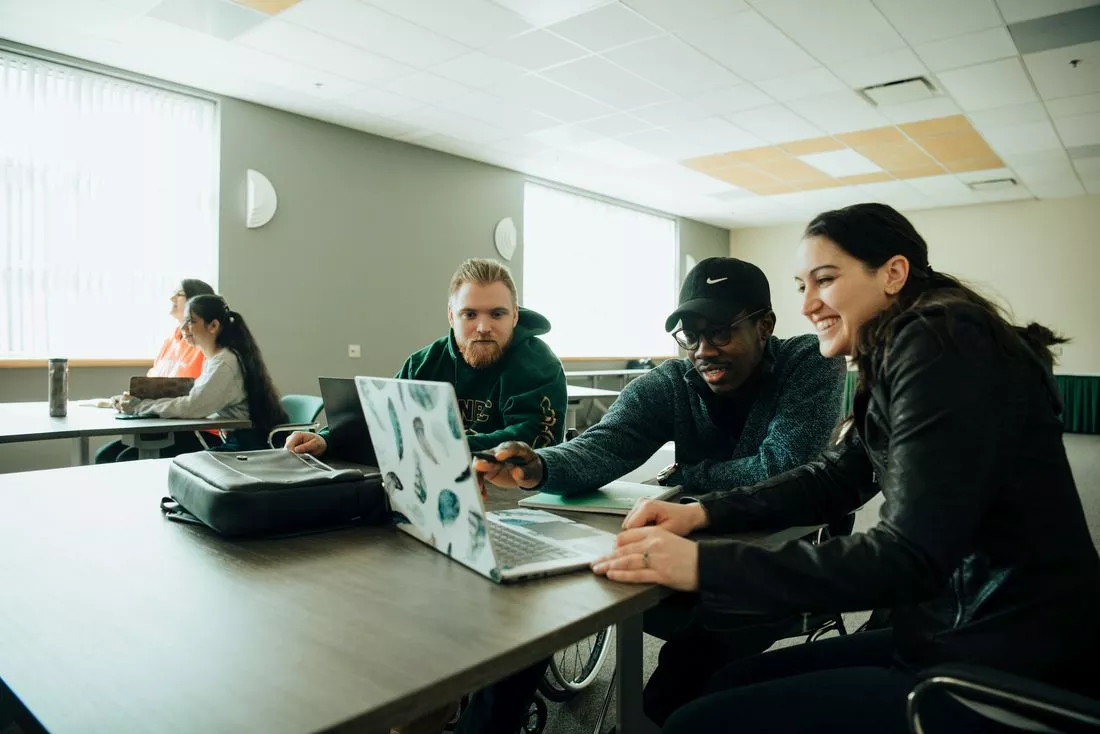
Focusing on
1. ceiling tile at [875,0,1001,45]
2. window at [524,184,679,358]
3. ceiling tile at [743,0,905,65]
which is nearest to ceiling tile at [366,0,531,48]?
ceiling tile at [743,0,905,65]

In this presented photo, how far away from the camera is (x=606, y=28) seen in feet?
13.0

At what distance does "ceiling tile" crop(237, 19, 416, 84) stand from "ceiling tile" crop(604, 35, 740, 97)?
1.34m

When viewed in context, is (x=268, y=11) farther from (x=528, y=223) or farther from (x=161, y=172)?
(x=528, y=223)

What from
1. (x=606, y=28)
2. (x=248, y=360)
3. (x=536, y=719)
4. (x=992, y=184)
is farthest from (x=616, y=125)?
(x=536, y=719)

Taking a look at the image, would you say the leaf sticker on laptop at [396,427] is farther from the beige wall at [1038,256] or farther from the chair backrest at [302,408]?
the beige wall at [1038,256]

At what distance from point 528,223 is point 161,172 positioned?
355 centimetres

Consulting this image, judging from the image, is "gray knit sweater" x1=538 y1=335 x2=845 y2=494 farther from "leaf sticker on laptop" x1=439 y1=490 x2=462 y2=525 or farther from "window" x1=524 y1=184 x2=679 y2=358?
"window" x1=524 y1=184 x2=679 y2=358

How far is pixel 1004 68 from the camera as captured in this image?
454 centimetres

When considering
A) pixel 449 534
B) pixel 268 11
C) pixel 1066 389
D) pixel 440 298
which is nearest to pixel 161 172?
pixel 268 11

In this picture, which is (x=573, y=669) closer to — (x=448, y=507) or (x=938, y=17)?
(x=448, y=507)

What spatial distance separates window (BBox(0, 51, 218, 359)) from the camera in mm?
4246

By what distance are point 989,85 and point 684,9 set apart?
2.46 metres

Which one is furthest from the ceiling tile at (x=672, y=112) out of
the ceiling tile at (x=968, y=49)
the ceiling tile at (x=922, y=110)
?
the ceiling tile at (x=968, y=49)

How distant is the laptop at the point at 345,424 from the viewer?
1.56 metres
